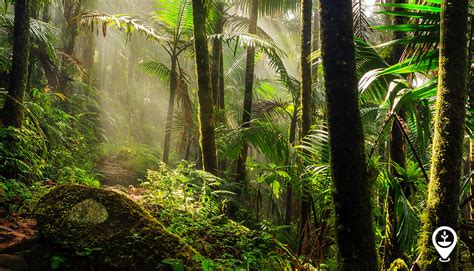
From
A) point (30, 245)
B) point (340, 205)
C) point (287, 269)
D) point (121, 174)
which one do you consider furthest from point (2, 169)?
point (121, 174)

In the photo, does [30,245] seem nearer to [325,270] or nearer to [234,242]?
[234,242]

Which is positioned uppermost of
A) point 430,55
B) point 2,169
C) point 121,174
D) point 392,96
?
point 430,55

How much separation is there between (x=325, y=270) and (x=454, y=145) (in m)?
2.24

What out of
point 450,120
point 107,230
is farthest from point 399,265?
point 107,230

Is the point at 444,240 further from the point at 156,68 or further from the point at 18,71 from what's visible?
the point at 156,68

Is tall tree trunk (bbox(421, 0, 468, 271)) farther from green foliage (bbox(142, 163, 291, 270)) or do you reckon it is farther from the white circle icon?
green foliage (bbox(142, 163, 291, 270))

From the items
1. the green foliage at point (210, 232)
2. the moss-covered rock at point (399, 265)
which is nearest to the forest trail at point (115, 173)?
the green foliage at point (210, 232)

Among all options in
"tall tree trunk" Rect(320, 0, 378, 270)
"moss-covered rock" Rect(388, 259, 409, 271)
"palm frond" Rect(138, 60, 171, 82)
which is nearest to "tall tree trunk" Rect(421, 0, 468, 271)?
"tall tree trunk" Rect(320, 0, 378, 270)

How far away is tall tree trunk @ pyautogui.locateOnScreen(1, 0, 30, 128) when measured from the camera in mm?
5738

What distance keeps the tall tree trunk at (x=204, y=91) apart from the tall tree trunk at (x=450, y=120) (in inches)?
168

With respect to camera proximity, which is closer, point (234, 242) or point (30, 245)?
point (30, 245)

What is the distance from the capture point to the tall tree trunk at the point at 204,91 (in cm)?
590

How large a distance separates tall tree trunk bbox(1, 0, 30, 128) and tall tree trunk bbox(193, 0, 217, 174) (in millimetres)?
2882

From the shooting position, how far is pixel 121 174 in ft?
41.2
